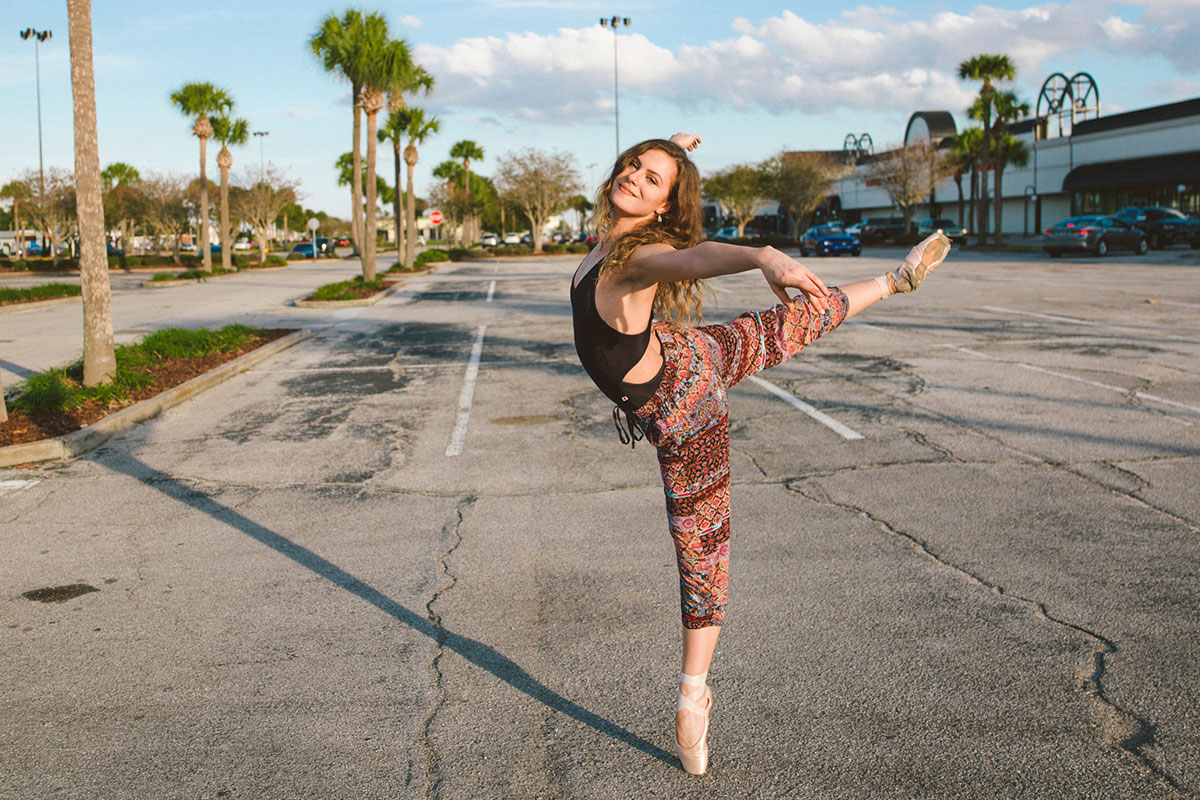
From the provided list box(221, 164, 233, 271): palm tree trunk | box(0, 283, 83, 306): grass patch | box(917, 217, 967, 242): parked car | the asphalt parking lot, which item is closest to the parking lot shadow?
the asphalt parking lot

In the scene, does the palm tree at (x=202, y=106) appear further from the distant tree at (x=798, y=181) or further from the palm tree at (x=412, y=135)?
the distant tree at (x=798, y=181)

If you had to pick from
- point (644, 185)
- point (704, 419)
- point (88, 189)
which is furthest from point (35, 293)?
point (704, 419)

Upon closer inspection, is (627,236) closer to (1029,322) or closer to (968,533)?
(968,533)

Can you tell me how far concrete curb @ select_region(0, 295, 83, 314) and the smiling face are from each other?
81.4ft

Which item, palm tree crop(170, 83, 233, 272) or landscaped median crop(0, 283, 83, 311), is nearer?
landscaped median crop(0, 283, 83, 311)

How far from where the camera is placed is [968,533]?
542 centimetres

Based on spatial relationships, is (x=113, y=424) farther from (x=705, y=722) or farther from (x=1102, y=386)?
(x=1102, y=386)

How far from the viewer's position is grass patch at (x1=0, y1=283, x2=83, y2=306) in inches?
1014

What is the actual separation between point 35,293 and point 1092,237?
33.1 m

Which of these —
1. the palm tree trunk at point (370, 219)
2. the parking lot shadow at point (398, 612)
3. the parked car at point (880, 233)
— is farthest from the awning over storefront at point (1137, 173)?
the parking lot shadow at point (398, 612)

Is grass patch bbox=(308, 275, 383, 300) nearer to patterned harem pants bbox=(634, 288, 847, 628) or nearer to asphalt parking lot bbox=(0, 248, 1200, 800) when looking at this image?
asphalt parking lot bbox=(0, 248, 1200, 800)

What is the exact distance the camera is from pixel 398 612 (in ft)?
14.9

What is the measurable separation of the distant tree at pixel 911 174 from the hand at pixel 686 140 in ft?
198

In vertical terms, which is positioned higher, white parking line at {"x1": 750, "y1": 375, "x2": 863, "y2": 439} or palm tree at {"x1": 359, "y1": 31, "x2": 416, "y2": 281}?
palm tree at {"x1": 359, "y1": 31, "x2": 416, "y2": 281}
